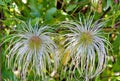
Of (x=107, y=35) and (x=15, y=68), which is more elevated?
(x=107, y=35)

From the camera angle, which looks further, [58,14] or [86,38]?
[58,14]

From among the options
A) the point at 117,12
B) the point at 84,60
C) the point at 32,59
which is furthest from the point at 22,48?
the point at 117,12

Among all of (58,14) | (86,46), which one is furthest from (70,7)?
(86,46)

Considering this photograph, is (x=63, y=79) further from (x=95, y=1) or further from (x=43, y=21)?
(x=95, y=1)

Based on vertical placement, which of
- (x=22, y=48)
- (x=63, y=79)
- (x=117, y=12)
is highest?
(x=117, y=12)

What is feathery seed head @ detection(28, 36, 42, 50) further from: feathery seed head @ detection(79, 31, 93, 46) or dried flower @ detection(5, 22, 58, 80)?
feathery seed head @ detection(79, 31, 93, 46)

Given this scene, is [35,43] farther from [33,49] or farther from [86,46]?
[86,46]

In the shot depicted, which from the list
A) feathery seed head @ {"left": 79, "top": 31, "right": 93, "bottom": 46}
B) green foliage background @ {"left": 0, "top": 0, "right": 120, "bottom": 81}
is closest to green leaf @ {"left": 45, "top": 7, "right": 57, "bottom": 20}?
green foliage background @ {"left": 0, "top": 0, "right": 120, "bottom": 81}
